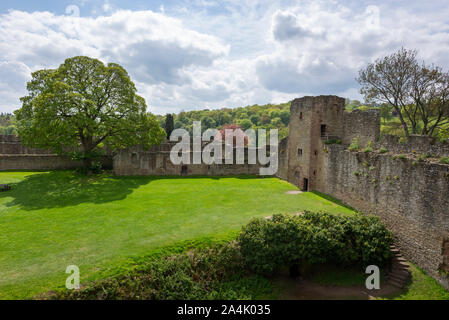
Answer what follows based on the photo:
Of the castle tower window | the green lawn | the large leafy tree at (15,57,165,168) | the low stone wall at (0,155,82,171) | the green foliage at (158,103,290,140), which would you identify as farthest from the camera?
the green foliage at (158,103,290,140)

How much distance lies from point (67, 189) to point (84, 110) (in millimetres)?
6577

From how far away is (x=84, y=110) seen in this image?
21.7m

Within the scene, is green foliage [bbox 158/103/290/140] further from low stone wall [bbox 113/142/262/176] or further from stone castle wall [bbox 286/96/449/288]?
stone castle wall [bbox 286/96/449/288]

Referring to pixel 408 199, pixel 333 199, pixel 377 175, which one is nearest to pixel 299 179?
pixel 333 199

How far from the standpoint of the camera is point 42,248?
448 inches

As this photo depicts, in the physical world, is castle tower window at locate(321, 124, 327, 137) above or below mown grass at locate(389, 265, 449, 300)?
above

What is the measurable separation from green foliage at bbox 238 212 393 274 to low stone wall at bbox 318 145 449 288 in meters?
1.29

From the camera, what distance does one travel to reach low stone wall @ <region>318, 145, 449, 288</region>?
11461 millimetres

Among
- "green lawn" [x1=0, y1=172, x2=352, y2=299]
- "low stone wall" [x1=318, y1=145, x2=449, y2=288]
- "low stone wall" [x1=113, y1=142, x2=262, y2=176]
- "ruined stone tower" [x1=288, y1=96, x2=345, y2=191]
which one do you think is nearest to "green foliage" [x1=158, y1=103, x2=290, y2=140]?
"low stone wall" [x1=113, y1=142, x2=262, y2=176]

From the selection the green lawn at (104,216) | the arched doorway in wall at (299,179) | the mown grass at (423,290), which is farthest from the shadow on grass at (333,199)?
the mown grass at (423,290)

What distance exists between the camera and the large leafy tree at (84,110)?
20.0 m

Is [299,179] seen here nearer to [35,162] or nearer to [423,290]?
[423,290]

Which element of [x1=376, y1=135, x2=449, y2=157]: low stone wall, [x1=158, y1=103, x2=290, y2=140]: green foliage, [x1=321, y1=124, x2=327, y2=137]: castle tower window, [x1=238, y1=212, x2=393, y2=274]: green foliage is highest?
[x1=158, y1=103, x2=290, y2=140]: green foliage
